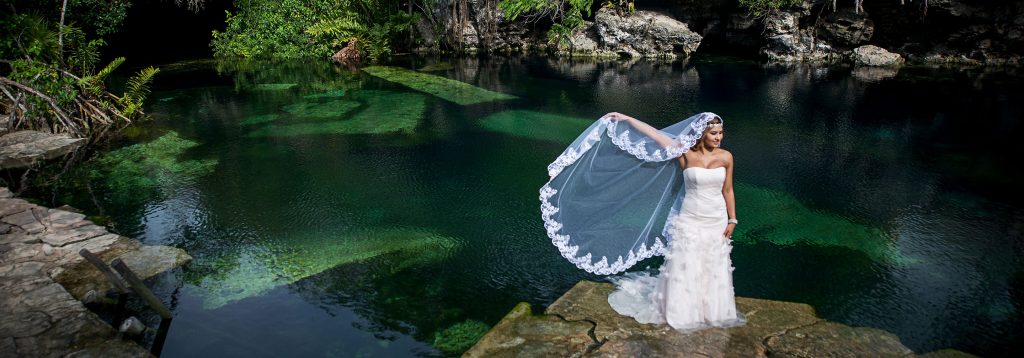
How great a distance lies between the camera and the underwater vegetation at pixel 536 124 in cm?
1216

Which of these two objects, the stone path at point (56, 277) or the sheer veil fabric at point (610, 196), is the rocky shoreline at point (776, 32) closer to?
the sheer veil fabric at point (610, 196)

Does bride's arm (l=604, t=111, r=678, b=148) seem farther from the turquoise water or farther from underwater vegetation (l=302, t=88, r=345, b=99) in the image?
underwater vegetation (l=302, t=88, r=345, b=99)

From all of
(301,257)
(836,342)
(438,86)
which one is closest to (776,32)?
(438,86)

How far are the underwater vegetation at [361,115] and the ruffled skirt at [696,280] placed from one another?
28.5 ft

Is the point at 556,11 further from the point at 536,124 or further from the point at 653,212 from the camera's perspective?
the point at 653,212

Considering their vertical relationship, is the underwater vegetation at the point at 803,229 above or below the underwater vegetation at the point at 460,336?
above

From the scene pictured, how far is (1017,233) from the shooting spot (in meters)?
7.38

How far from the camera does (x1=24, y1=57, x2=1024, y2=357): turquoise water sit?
578 cm

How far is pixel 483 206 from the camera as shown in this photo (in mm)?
8422

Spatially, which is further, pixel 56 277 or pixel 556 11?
pixel 556 11

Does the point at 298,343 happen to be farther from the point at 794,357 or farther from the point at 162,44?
the point at 162,44

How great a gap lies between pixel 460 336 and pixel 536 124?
8.15 metres

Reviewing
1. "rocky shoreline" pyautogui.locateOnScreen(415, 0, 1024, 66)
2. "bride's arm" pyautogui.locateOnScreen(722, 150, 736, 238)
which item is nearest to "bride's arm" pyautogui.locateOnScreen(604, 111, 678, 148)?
"bride's arm" pyautogui.locateOnScreen(722, 150, 736, 238)

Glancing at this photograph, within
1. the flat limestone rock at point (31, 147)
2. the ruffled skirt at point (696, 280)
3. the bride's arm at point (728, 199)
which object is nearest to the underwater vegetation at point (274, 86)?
the flat limestone rock at point (31, 147)
